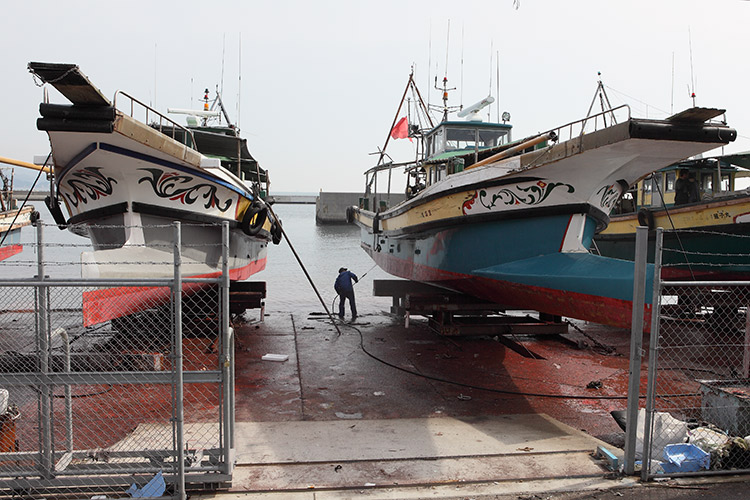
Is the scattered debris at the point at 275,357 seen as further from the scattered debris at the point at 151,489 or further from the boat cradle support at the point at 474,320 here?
the scattered debris at the point at 151,489

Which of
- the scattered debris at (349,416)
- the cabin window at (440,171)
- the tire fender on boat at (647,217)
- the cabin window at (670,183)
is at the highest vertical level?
the cabin window at (670,183)

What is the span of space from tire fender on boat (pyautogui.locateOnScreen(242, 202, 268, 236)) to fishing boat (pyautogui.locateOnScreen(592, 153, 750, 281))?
22.2ft

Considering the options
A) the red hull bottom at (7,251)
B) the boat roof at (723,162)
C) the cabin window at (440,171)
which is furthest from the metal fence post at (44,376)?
the red hull bottom at (7,251)

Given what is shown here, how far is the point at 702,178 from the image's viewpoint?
49.4ft

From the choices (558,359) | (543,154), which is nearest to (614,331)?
(558,359)

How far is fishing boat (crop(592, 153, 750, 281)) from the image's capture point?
446 inches

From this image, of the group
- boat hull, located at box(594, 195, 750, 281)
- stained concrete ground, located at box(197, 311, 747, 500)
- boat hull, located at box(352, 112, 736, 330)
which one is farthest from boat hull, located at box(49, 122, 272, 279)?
boat hull, located at box(594, 195, 750, 281)

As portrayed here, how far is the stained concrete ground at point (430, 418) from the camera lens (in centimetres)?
→ 430

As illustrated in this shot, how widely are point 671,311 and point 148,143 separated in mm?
11316

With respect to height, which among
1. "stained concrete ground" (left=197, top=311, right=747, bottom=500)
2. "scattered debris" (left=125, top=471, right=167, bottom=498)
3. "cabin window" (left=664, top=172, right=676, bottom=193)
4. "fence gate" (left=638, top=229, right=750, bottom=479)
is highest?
"cabin window" (left=664, top=172, right=676, bottom=193)

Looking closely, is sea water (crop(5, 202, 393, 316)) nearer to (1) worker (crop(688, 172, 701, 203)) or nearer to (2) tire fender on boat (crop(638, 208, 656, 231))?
(2) tire fender on boat (crop(638, 208, 656, 231))

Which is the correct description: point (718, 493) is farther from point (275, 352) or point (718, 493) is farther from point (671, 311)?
point (671, 311)

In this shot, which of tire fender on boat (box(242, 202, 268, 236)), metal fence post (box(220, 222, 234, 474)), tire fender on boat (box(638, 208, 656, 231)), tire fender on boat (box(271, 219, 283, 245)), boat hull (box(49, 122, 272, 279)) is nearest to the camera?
metal fence post (box(220, 222, 234, 474))

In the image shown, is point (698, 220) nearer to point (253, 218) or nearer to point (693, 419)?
point (693, 419)
